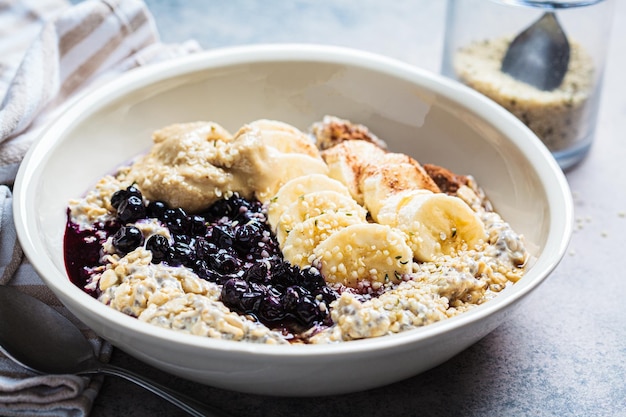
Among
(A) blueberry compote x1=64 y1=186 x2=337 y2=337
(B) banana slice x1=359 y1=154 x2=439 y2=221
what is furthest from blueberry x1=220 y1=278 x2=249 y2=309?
(B) banana slice x1=359 y1=154 x2=439 y2=221

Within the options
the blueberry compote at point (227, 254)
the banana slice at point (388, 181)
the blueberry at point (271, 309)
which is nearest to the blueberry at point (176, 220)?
the blueberry compote at point (227, 254)

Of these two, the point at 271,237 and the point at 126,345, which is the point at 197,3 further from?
the point at 126,345

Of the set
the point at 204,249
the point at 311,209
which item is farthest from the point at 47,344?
the point at 311,209

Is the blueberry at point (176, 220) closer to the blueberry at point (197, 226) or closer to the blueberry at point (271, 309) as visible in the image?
the blueberry at point (197, 226)

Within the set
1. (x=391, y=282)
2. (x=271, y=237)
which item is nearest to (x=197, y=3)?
(x=271, y=237)

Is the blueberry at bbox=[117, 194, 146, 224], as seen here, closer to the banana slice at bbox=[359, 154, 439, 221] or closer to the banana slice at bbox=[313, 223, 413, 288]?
the banana slice at bbox=[313, 223, 413, 288]

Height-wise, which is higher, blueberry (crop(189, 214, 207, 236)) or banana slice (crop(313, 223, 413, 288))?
banana slice (crop(313, 223, 413, 288))

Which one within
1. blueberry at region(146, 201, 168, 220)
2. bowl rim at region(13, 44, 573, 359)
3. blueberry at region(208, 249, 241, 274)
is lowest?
blueberry at region(146, 201, 168, 220)
